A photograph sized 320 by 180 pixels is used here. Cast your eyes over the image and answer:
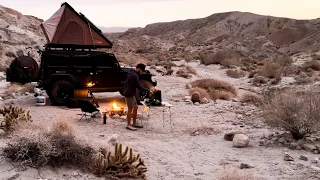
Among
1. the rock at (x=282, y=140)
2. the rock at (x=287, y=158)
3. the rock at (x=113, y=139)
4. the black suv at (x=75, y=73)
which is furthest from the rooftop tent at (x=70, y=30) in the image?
the rock at (x=287, y=158)

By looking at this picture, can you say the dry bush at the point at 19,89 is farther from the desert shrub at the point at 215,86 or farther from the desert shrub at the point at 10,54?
the desert shrub at the point at 10,54

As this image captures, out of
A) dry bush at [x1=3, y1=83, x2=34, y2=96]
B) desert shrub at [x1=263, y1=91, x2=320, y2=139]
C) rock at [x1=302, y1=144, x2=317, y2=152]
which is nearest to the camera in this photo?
rock at [x1=302, y1=144, x2=317, y2=152]

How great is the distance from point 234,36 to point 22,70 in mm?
80410

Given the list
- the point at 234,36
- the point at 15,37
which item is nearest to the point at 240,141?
the point at 15,37

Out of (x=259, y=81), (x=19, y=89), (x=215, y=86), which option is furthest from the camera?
(x=259, y=81)

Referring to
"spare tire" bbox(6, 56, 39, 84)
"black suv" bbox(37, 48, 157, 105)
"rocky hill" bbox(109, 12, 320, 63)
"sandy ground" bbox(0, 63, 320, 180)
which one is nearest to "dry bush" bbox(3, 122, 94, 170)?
"sandy ground" bbox(0, 63, 320, 180)

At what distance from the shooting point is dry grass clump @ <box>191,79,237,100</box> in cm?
1616

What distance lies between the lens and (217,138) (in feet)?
31.3

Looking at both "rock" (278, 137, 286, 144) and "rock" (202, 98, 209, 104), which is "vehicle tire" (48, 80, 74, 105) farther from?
"rock" (278, 137, 286, 144)

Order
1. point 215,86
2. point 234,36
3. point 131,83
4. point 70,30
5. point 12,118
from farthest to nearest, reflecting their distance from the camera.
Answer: point 234,36, point 215,86, point 70,30, point 131,83, point 12,118

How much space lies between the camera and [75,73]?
13258 mm

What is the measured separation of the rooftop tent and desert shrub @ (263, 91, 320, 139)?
7787mm

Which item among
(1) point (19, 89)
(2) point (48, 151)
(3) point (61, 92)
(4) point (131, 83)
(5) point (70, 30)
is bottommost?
(2) point (48, 151)

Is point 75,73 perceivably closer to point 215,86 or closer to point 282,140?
point 282,140
